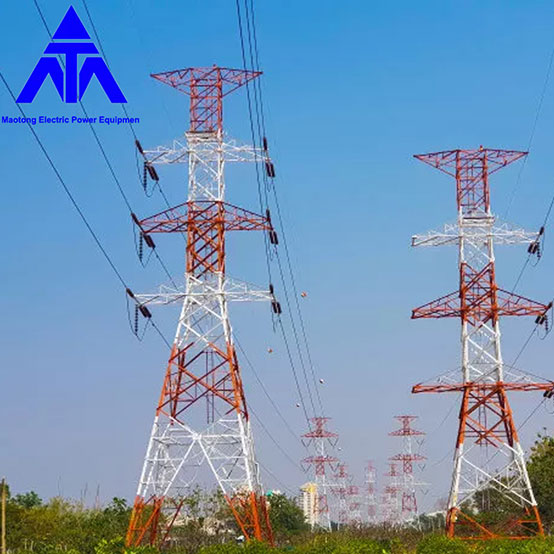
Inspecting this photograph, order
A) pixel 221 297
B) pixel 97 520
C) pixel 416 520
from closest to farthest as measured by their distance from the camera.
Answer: pixel 221 297
pixel 97 520
pixel 416 520

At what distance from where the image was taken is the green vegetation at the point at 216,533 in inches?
1421

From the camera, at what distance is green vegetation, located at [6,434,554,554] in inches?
1421

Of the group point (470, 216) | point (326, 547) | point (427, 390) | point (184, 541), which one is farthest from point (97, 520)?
point (470, 216)

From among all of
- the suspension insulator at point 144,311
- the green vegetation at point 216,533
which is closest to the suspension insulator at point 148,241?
the suspension insulator at point 144,311

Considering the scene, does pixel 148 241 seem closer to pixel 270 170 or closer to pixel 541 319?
pixel 270 170

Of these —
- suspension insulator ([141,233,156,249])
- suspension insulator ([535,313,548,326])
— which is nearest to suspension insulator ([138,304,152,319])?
suspension insulator ([141,233,156,249])

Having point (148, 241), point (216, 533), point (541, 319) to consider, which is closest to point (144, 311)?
point (148, 241)

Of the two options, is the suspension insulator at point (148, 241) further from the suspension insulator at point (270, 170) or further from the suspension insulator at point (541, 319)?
the suspension insulator at point (541, 319)

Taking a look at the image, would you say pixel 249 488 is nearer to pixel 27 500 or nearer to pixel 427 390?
pixel 427 390

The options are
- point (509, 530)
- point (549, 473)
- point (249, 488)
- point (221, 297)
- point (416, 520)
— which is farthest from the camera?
point (416, 520)

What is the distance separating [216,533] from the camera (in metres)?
63.8

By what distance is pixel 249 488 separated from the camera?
105 ft

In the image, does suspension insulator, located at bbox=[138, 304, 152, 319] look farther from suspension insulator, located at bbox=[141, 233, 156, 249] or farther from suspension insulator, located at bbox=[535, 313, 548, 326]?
suspension insulator, located at bbox=[535, 313, 548, 326]

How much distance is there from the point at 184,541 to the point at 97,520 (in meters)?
6.21
